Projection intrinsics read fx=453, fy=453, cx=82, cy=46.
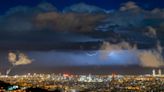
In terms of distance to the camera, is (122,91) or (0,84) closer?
(0,84)

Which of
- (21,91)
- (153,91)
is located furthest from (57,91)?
(153,91)

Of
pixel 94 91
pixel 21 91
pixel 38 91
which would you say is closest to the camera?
pixel 21 91

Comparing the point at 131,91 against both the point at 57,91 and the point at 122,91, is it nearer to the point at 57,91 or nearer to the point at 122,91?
the point at 122,91

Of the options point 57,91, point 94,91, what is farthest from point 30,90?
point 94,91

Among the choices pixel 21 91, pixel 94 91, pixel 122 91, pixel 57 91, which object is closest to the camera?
pixel 21 91

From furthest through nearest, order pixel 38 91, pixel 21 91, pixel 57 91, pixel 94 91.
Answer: pixel 94 91 < pixel 57 91 < pixel 38 91 < pixel 21 91

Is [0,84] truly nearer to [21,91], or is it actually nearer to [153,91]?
[21,91]

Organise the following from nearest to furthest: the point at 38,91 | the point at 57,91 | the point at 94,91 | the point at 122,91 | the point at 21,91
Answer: the point at 21,91
the point at 38,91
the point at 57,91
the point at 94,91
the point at 122,91

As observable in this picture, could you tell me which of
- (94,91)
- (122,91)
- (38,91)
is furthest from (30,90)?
(122,91)
